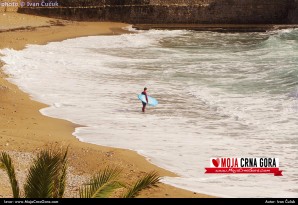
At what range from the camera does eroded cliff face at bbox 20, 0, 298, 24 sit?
1737 inches

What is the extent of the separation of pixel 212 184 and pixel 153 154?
2037 millimetres

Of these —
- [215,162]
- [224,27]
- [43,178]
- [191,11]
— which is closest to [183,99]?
[215,162]

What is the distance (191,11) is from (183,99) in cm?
2792

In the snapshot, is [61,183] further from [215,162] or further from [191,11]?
[191,11]

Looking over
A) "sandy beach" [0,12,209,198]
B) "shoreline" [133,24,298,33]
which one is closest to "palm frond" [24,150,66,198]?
"sandy beach" [0,12,209,198]

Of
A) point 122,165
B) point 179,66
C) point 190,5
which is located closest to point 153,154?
point 122,165

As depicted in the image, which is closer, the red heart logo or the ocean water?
the red heart logo

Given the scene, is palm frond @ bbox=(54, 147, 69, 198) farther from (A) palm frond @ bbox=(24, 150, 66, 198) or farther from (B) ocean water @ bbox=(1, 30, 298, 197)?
(B) ocean water @ bbox=(1, 30, 298, 197)

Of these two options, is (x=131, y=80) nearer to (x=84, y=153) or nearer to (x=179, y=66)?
(x=179, y=66)

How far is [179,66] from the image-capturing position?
25734 millimetres

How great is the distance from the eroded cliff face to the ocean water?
10.1 meters

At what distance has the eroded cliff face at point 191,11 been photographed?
44.1 m

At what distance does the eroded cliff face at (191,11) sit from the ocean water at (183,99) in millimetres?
10126

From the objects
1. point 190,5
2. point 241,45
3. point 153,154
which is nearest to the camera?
point 153,154
